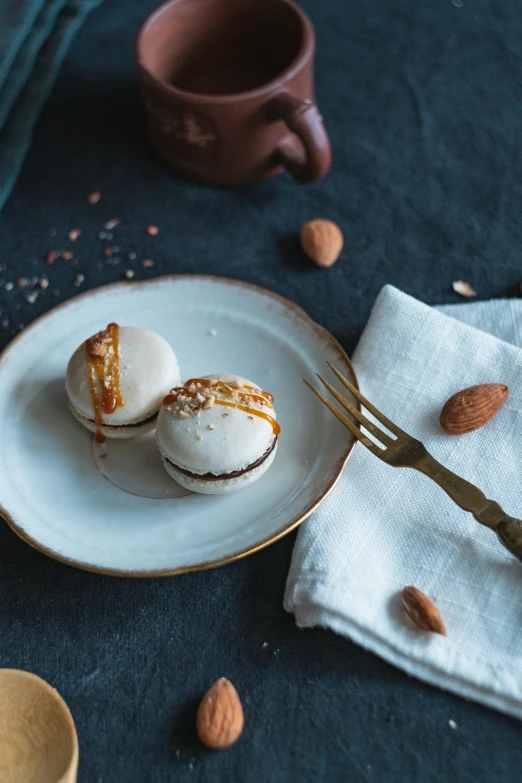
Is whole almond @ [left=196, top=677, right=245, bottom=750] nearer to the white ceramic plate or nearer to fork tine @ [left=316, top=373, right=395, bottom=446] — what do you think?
the white ceramic plate

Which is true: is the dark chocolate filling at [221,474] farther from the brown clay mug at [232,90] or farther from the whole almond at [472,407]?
the brown clay mug at [232,90]

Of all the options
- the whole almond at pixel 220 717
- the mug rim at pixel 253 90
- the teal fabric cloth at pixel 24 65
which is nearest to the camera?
the whole almond at pixel 220 717

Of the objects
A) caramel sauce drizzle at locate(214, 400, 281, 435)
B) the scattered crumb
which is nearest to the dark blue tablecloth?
the scattered crumb

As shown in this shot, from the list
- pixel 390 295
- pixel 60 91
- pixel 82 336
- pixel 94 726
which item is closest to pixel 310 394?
pixel 390 295

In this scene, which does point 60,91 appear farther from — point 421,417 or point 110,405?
point 421,417

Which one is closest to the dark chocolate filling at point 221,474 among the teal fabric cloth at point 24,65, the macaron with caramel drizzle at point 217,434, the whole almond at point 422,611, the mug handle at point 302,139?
the macaron with caramel drizzle at point 217,434

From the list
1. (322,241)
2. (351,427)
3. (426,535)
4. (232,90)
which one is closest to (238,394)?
(351,427)

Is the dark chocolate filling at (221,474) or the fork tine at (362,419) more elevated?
the fork tine at (362,419)
